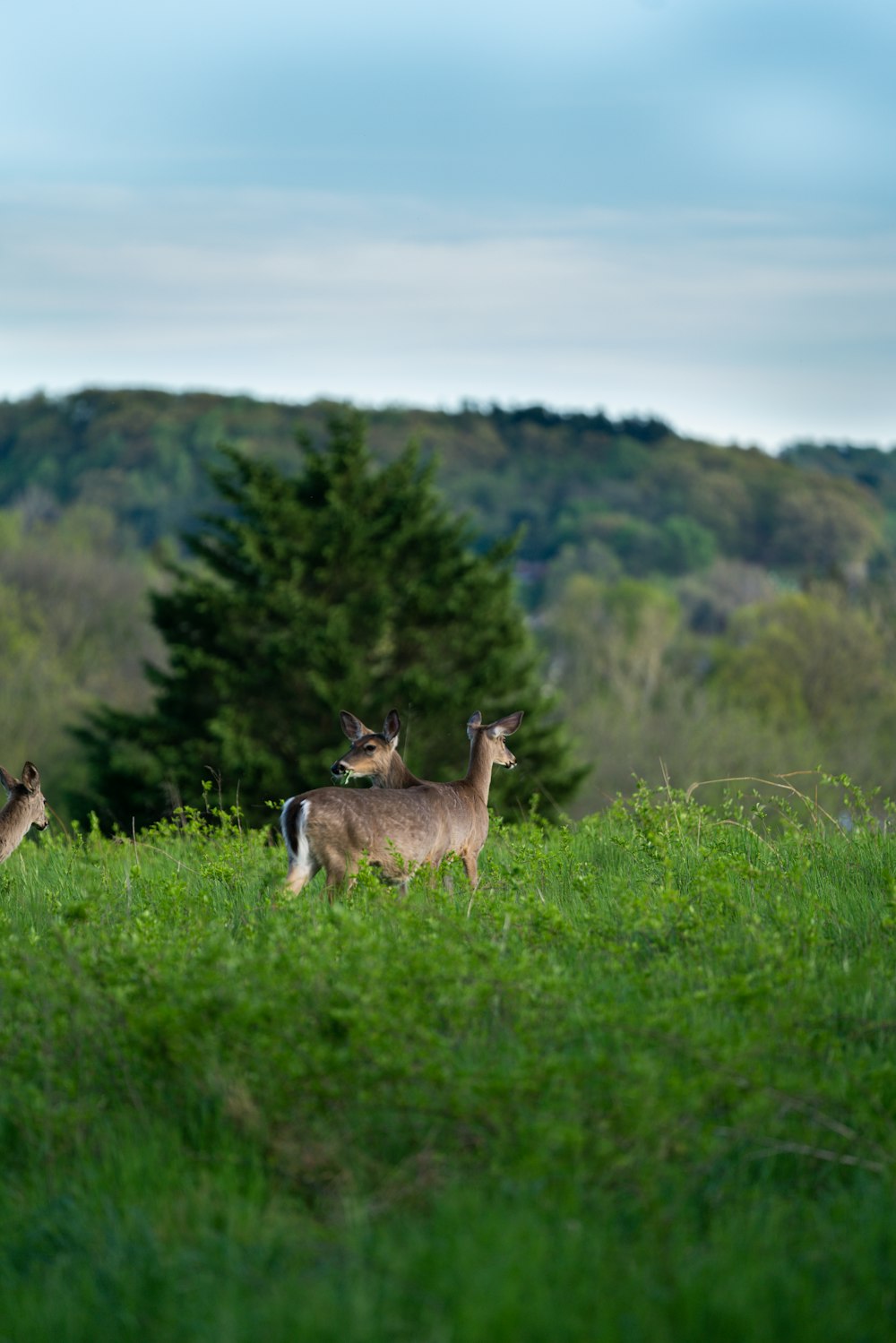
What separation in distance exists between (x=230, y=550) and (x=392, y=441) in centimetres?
8691

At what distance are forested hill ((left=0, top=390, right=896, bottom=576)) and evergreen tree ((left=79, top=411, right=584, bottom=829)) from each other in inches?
2788

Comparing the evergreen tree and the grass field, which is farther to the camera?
the evergreen tree

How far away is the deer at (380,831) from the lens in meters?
8.63

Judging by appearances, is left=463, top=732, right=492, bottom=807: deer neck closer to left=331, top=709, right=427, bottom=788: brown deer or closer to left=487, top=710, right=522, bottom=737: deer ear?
left=487, top=710, right=522, bottom=737: deer ear

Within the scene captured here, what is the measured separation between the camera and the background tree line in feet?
153

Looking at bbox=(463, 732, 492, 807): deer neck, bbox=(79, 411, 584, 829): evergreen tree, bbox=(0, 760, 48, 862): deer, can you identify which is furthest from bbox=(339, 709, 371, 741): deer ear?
bbox=(79, 411, 584, 829): evergreen tree

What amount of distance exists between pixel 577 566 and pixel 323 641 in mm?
84122

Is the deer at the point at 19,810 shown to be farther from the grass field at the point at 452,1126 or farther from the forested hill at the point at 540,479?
the forested hill at the point at 540,479

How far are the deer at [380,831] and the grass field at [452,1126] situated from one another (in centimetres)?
108

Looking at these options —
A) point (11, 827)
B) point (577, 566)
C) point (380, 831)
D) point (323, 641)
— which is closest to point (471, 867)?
point (380, 831)

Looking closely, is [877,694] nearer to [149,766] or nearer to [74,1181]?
[149,766]

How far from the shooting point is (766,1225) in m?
4.78

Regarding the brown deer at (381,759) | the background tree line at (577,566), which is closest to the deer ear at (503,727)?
the brown deer at (381,759)

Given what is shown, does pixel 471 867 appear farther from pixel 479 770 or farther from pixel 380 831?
pixel 479 770
